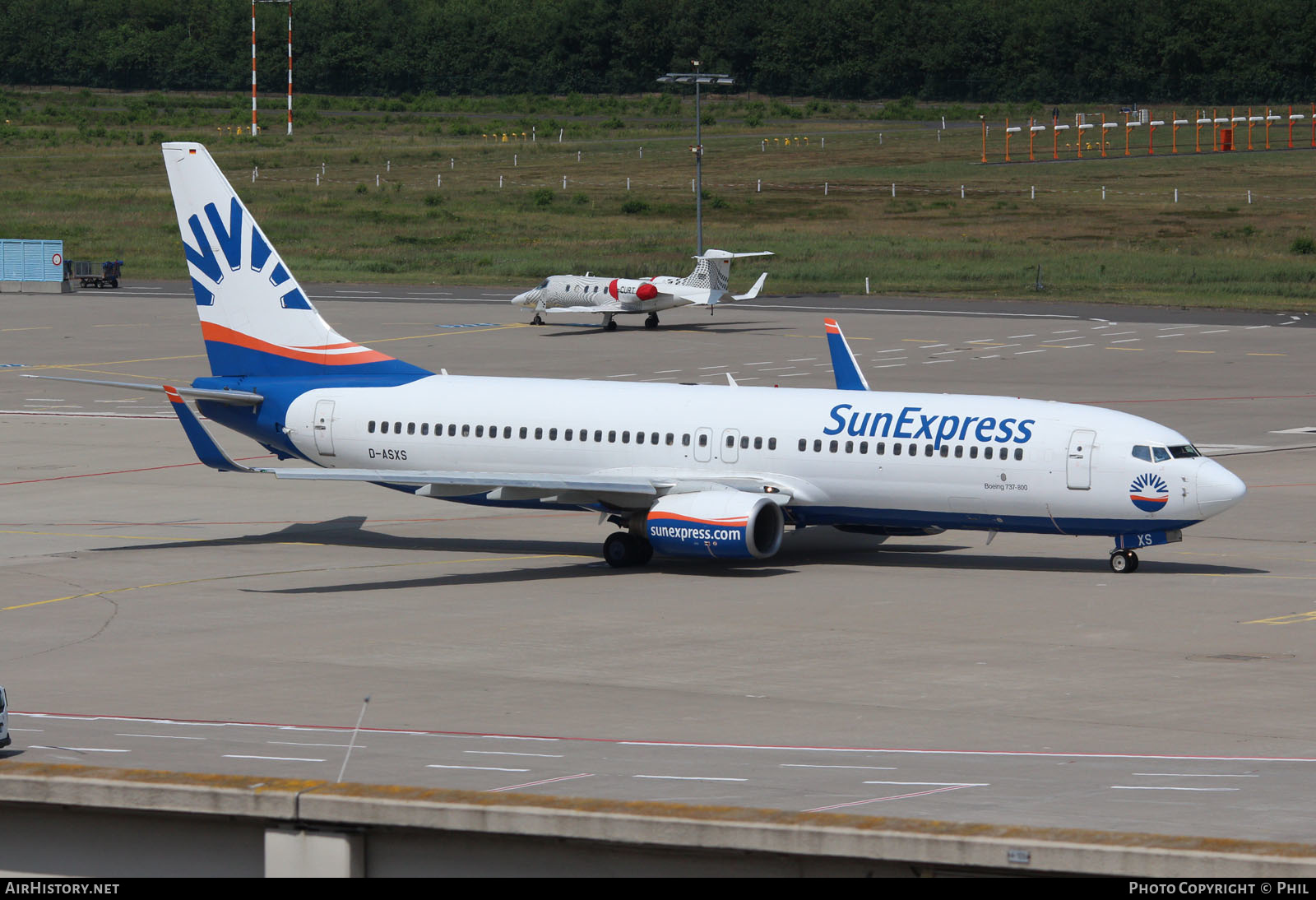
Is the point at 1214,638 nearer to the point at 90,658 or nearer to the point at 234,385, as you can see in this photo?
the point at 90,658

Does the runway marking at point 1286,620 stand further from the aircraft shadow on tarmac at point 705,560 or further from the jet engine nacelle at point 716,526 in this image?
the jet engine nacelle at point 716,526

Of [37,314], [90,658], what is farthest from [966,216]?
[90,658]

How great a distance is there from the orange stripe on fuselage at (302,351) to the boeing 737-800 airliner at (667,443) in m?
0.05

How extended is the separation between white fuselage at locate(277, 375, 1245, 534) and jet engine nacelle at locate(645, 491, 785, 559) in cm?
132

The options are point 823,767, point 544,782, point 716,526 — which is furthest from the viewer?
point 716,526

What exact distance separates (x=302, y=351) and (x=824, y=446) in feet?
47.8

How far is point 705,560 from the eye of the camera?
45.6 metres

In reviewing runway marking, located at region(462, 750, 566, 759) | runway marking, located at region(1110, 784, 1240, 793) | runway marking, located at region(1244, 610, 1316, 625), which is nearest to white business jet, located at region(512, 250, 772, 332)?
runway marking, located at region(1244, 610, 1316, 625)

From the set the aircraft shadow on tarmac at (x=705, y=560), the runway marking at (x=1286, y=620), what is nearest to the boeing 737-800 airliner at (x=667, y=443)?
the aircraft shadow on tarmac at (x=705, y=560)

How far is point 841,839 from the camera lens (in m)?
16.3

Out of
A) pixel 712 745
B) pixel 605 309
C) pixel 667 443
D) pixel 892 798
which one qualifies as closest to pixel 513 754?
pixel 712 745

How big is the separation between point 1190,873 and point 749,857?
3.82 metres

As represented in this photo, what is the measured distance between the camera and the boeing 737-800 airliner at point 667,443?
137 feet

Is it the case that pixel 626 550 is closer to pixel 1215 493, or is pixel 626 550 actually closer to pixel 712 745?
pixel 1215 493
